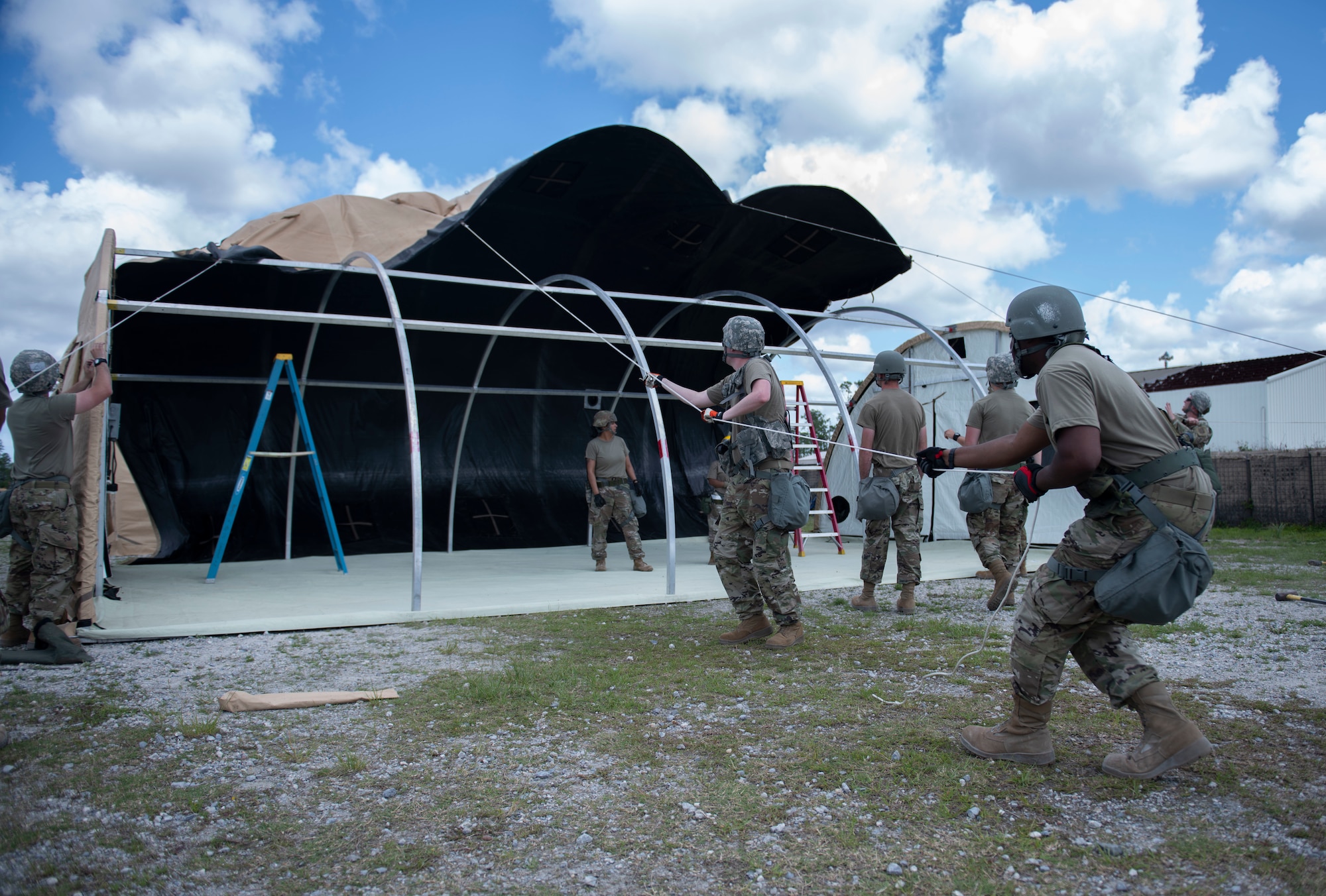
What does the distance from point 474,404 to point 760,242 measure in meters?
4.33

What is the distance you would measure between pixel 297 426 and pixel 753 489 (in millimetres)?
7122

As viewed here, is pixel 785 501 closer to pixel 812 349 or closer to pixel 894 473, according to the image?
pixel 894 473

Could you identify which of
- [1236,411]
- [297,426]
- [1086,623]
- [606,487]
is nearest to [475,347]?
[297,426]

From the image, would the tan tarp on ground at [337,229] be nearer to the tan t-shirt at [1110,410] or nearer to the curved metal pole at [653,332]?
the curved metal pole at [653,332]

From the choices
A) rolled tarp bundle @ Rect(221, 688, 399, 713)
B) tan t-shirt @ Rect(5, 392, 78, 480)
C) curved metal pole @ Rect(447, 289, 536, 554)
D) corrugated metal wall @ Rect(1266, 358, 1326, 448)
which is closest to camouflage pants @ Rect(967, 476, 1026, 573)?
rolled tarp bundle @ Rect(221, 688, 399, 713)

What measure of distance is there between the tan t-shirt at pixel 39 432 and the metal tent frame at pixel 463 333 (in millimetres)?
1214

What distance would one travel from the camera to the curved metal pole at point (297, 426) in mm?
9320

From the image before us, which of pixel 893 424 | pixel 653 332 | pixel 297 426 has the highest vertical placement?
pixel 653 332

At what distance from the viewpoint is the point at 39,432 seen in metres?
4.78

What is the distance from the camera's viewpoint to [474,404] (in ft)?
37.4

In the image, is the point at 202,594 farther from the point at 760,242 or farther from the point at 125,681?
the point at 760,242

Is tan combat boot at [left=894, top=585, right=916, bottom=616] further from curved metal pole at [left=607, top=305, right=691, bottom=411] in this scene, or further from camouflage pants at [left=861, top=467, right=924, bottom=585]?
curved metal pole at [left=607, top=305, right=691, bottom=411]

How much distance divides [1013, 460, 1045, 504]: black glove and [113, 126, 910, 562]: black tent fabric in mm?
5834

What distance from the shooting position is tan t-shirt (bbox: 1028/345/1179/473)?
2.79 metres
